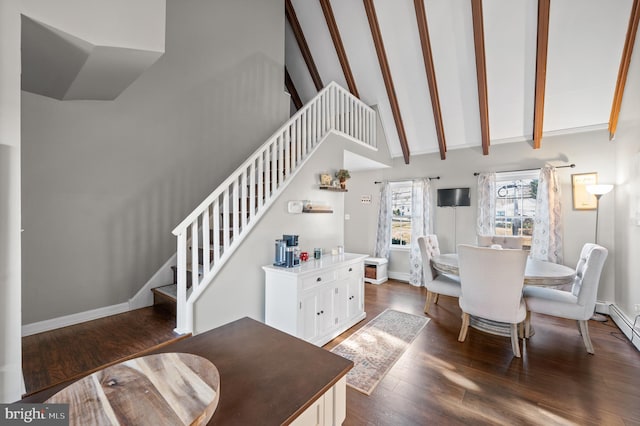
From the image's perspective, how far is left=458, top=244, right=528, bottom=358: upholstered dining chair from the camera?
2.65 meters

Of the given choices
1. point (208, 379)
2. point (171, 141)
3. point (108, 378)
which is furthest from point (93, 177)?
point (208, 379)

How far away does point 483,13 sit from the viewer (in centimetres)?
356

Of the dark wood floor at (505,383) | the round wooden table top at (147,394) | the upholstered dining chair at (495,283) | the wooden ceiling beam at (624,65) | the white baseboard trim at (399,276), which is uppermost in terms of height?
the wooden ceiling beam at (624,65)

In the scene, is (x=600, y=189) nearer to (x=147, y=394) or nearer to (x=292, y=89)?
(x=147, y=394)

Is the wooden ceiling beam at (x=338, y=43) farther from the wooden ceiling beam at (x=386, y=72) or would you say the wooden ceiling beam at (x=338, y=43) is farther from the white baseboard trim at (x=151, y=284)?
the white baseboard trim at (x=151, y=284)

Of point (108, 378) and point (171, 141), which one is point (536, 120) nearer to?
point (171, 141)

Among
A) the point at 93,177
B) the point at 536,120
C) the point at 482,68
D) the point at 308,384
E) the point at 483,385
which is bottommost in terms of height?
the point at 483,385

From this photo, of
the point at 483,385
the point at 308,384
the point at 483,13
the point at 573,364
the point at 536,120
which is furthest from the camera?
the point at 536,120

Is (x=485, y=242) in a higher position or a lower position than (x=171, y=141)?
lower

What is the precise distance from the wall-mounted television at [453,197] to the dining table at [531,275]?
157 cm

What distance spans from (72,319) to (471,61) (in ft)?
19.2

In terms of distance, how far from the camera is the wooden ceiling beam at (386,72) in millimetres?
4035

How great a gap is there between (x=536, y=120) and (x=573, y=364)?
3.43m

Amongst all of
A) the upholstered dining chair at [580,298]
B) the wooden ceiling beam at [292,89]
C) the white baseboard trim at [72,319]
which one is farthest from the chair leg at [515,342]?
the wooden ceiling beam at [292,89]
